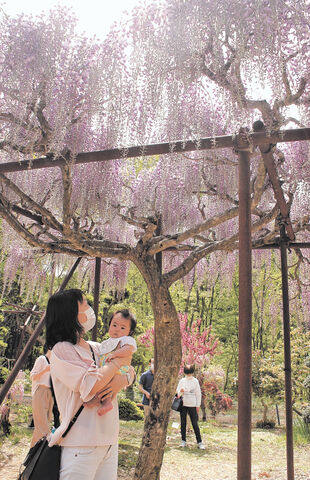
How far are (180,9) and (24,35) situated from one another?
126cm

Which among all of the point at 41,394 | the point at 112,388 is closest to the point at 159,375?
the point at 41,394

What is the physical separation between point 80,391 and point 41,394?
0.92 m

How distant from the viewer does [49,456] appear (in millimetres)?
1486

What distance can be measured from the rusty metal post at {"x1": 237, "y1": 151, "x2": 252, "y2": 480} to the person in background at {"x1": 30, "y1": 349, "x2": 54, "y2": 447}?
0.95m

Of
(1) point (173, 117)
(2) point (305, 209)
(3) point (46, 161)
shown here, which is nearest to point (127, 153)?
(3) point (46, 161)

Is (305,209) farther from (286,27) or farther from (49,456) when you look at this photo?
(49,456)

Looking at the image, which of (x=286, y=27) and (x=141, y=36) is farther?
(x=141, y=36)

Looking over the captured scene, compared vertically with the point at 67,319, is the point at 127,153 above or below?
above

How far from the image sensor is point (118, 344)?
1.82 metres

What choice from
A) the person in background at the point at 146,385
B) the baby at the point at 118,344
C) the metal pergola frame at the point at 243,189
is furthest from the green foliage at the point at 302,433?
the baby at the point at 118,344

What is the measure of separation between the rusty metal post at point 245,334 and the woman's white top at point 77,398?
0.66 metres

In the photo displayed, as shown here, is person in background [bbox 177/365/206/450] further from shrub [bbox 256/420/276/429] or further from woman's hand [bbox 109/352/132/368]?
woman's hand [bbox 109/352/132/368]

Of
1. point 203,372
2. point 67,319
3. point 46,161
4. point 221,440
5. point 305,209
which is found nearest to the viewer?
point 67,319

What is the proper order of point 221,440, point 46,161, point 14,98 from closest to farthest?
point 46,161 < point 14,98 < point 221,440
